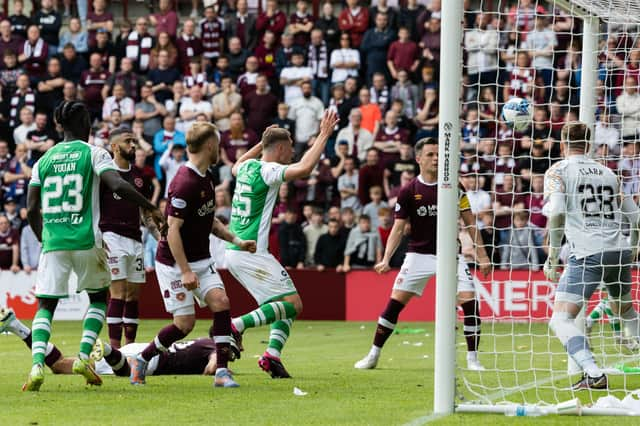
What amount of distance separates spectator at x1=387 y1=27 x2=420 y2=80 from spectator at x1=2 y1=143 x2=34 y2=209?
739 cm

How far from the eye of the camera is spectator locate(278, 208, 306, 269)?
19.9m

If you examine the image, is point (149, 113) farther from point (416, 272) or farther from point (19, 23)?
point (416, 272)

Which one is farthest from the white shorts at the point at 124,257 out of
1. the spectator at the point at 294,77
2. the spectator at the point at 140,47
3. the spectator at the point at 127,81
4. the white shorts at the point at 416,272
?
the spectator at the point at 140,47

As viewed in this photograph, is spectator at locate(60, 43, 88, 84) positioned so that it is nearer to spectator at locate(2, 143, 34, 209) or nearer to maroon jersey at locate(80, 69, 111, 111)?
maroon jersey at locate(80, 69, 111, 111)

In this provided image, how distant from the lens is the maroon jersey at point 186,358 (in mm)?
9992

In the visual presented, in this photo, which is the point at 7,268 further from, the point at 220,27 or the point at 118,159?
the point at 118,159

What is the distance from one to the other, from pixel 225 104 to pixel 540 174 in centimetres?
835

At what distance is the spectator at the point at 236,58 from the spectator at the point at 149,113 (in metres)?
1.77

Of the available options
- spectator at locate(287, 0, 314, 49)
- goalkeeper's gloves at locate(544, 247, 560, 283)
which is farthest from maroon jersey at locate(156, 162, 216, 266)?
spectator at locate(287, 0, 314, 49)

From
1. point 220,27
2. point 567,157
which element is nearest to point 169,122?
point 220,27

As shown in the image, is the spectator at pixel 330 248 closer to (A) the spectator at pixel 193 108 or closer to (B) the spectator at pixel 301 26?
(A) the spectator at pixel 193 108

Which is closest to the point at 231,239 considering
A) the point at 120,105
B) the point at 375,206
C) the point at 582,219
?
the point at 582,219

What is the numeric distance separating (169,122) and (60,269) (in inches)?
502

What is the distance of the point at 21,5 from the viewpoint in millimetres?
25156
